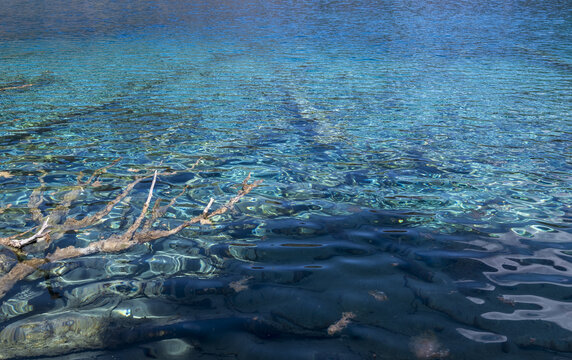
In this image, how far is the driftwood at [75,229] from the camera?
11.9 ft

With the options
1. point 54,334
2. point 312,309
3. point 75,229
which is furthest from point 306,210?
point 54,334

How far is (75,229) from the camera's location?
4414 mm

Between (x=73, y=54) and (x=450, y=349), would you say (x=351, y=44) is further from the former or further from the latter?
(x=450, y=349)

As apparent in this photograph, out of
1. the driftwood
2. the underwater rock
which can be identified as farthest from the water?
the driftwood

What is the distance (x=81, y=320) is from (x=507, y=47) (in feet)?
73.8

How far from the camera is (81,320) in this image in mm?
3012

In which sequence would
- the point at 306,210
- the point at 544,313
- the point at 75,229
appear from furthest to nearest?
the point at 306,210 → the point at 75,229 → the point at 544,313

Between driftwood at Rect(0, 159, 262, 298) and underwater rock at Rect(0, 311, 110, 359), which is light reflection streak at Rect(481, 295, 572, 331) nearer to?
driftwood at Rect(0, 159, 262, 298)

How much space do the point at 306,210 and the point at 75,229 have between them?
262cm

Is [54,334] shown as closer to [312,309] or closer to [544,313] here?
[312,309]

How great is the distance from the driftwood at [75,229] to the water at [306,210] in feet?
0.40

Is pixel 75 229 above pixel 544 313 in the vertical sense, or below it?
below

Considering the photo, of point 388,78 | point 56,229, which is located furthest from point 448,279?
point 388,78

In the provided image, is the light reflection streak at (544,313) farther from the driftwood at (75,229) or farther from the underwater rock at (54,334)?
the underwater rock at (54,334)
